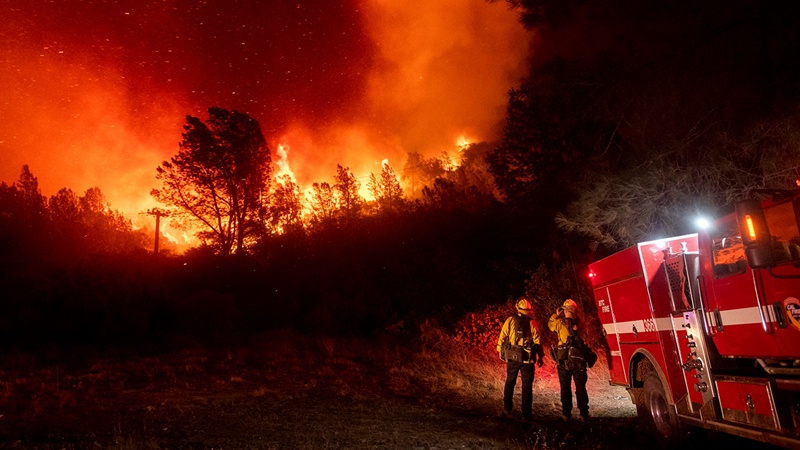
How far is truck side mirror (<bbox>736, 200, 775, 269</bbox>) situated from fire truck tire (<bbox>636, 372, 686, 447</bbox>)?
104 inches

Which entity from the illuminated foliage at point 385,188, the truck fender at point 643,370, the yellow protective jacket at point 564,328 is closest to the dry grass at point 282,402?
the truck fender at point 643,370

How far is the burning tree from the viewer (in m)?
32.7

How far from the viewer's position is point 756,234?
4219 mm

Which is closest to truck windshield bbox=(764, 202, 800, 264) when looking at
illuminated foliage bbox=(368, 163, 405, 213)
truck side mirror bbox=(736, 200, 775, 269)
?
truck side mirror bbox=(736, 200, 775, 269)

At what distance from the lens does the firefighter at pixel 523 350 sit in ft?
26.6

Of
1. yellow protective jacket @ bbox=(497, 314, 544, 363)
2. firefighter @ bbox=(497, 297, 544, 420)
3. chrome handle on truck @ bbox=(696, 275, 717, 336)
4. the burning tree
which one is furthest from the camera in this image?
the burning tree

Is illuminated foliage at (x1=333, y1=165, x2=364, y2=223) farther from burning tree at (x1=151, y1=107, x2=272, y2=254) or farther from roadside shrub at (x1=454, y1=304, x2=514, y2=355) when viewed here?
roadside shrub at (x1=454, y1=304, x2=514, y2=355)

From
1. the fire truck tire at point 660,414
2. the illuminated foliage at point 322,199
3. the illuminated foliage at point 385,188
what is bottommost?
the fire truck tire at point 660,414

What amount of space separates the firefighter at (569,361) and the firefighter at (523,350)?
0.33 meters

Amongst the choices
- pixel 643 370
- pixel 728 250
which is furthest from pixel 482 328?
pixel 728 250

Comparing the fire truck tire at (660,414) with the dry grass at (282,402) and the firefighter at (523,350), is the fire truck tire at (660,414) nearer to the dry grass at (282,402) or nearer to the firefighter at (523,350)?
the dry grass at (282,402)

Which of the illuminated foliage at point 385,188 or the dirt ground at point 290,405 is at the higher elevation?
the illuminated foliage at point 385,188

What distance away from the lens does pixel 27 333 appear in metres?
18.1

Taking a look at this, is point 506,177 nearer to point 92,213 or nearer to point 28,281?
point 28,281
